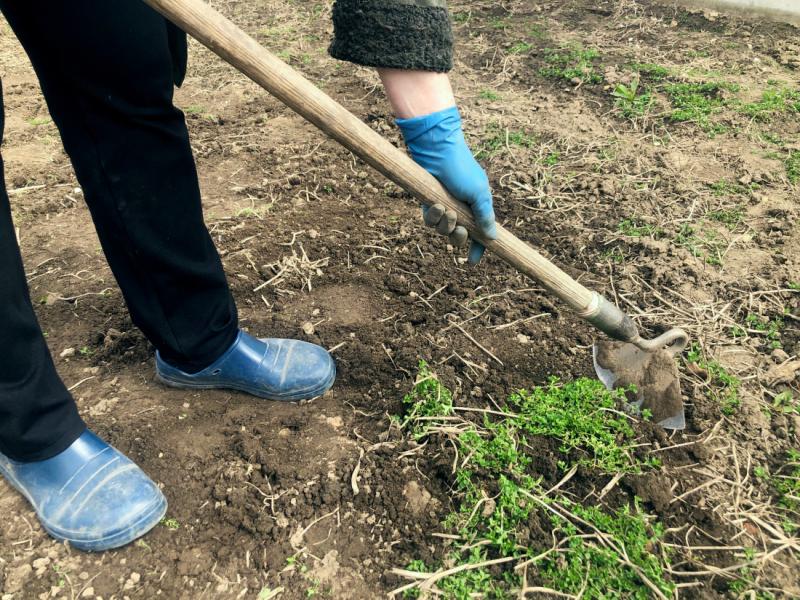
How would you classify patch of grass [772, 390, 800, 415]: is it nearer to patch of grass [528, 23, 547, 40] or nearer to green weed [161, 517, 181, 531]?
green weed [161, 517, 181, 531]

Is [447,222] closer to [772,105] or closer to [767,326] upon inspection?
[767,326]

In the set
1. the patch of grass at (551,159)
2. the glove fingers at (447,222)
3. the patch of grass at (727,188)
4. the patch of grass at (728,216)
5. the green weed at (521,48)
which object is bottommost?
the patch of grass at (551,159)

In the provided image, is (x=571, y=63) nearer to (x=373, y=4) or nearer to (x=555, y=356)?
(x=555, y=356)

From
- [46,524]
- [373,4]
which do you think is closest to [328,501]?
[46,524]

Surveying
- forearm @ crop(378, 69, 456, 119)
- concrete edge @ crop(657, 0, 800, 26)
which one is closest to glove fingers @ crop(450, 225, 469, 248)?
forearm @ crop(378, 69, 456, 119)

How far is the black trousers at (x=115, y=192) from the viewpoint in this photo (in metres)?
1.38

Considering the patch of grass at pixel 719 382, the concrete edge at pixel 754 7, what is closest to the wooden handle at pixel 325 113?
the patch of grass at pixel 719 382

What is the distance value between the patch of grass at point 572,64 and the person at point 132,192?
2521mm

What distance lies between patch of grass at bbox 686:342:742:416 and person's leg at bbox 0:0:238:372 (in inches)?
62.4

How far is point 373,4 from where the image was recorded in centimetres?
145

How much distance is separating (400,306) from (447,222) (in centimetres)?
76

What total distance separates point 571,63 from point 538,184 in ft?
4.88

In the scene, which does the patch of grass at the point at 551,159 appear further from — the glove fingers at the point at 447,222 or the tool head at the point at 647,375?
the glove fingers at the point at 447,222

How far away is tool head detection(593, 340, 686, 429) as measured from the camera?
1.93m
